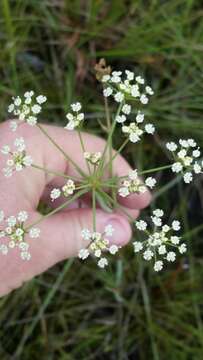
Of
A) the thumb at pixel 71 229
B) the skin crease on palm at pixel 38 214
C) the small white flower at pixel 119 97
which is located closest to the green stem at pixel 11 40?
the skin crease on palm at pixel 38 214

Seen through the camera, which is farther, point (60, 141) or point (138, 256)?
point (138, 256)

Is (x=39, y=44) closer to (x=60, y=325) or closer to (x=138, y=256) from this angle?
(x=138, y=256)

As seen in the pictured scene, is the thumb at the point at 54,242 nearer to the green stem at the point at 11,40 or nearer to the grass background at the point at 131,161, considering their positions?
the grass background at the point at 131,161

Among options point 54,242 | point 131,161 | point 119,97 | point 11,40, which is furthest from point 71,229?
point 11,40

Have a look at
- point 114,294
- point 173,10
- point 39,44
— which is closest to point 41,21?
point 39,44

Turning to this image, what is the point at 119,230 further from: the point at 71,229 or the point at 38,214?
the point at 38,214

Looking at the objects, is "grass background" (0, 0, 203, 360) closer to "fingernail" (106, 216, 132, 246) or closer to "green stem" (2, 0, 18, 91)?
"green stem" (2, 0, 18, 91)

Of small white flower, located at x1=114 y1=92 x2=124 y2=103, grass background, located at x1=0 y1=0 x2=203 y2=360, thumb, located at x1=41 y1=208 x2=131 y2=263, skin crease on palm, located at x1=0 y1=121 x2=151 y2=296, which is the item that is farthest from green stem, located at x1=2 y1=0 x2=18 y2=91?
small white flower, located at x1=114 y1=92 x2=124 y2=103
